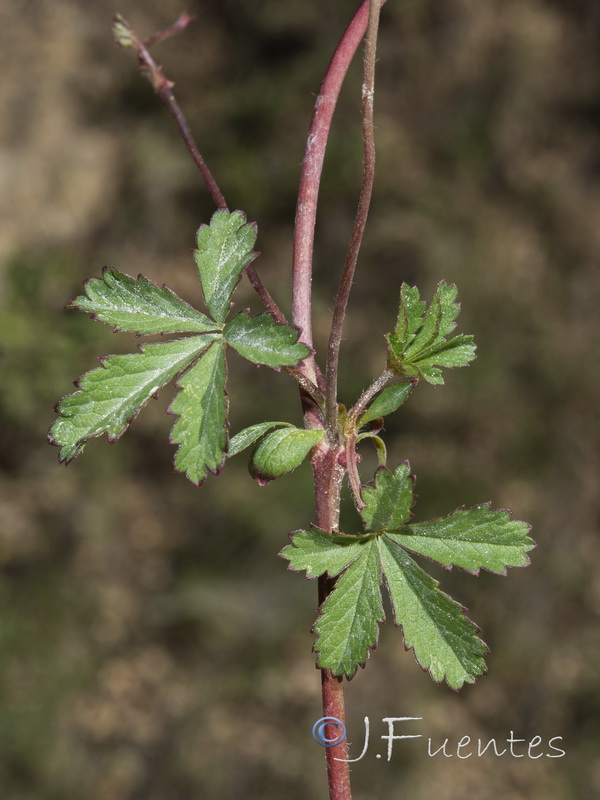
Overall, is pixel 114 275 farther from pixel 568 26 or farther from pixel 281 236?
pixel 568 26

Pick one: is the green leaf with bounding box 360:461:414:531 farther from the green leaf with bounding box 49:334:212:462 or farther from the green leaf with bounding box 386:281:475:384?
the green leaf with bounding box 49:334:212:462

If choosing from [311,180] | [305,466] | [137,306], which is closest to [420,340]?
[311,180]

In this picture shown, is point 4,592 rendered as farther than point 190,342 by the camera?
Yes

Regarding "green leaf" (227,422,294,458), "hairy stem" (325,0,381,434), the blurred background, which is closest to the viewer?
"hairy stem" (325,0,381,434)

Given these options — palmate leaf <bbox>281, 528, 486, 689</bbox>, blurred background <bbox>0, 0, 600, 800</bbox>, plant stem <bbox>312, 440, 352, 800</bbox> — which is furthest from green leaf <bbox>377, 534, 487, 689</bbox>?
blurred background <bbox>0, 0, 600, 800</bbox>

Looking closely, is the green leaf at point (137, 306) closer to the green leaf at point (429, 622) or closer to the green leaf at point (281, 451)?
the green leaf at point (281, 451)

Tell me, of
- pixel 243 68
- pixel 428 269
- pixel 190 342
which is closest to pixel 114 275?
pixel 190 342
